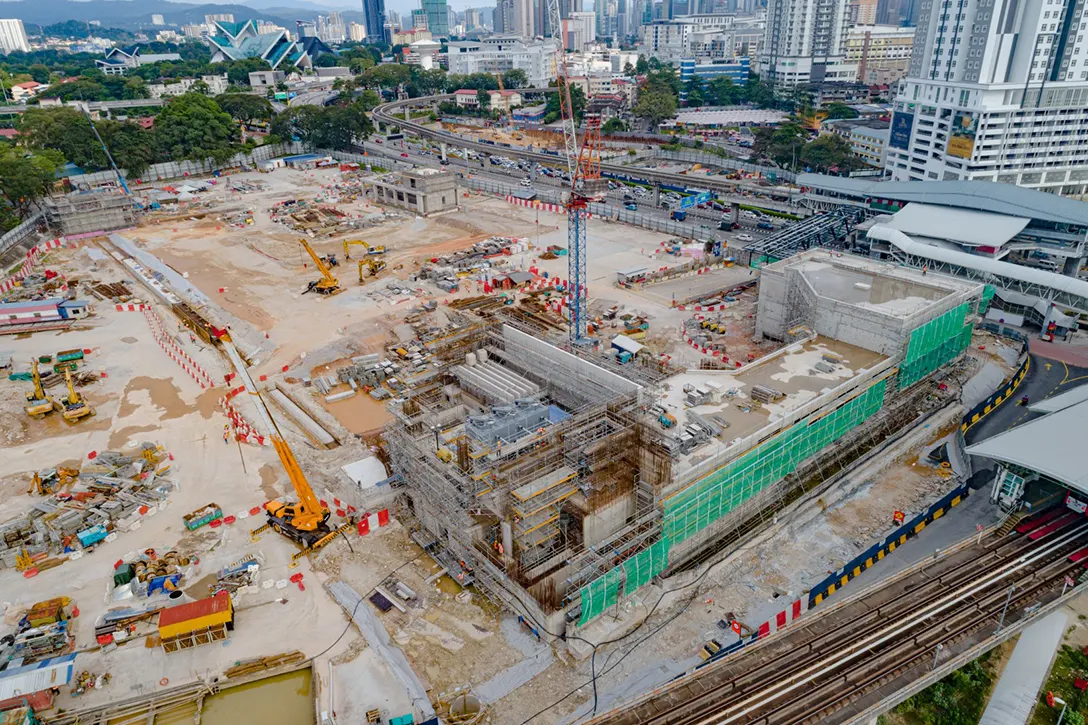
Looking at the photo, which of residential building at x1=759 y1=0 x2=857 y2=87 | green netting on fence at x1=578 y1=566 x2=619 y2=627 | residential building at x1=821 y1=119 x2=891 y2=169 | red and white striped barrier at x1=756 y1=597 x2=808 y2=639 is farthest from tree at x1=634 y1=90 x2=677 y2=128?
green netting on fence at x1=578 y1=566 x2=619 y2=627

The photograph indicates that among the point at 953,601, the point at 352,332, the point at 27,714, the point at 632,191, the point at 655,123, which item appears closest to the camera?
the point at 27,714

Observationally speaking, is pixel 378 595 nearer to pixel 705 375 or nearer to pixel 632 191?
pixel 705 375

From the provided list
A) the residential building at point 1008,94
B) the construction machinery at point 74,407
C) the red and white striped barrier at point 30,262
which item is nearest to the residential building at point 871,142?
the residential building at point 1008,94

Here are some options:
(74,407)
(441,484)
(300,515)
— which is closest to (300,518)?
(300,515)

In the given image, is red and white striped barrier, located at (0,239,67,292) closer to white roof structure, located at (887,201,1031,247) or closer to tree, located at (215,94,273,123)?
tree, located at (215,94,273,123)

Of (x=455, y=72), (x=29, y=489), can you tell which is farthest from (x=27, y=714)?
(x=455, y=72)

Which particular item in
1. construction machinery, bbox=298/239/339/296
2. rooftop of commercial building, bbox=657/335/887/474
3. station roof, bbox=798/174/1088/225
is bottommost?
construction machinery, bbox=298/239/339/296
